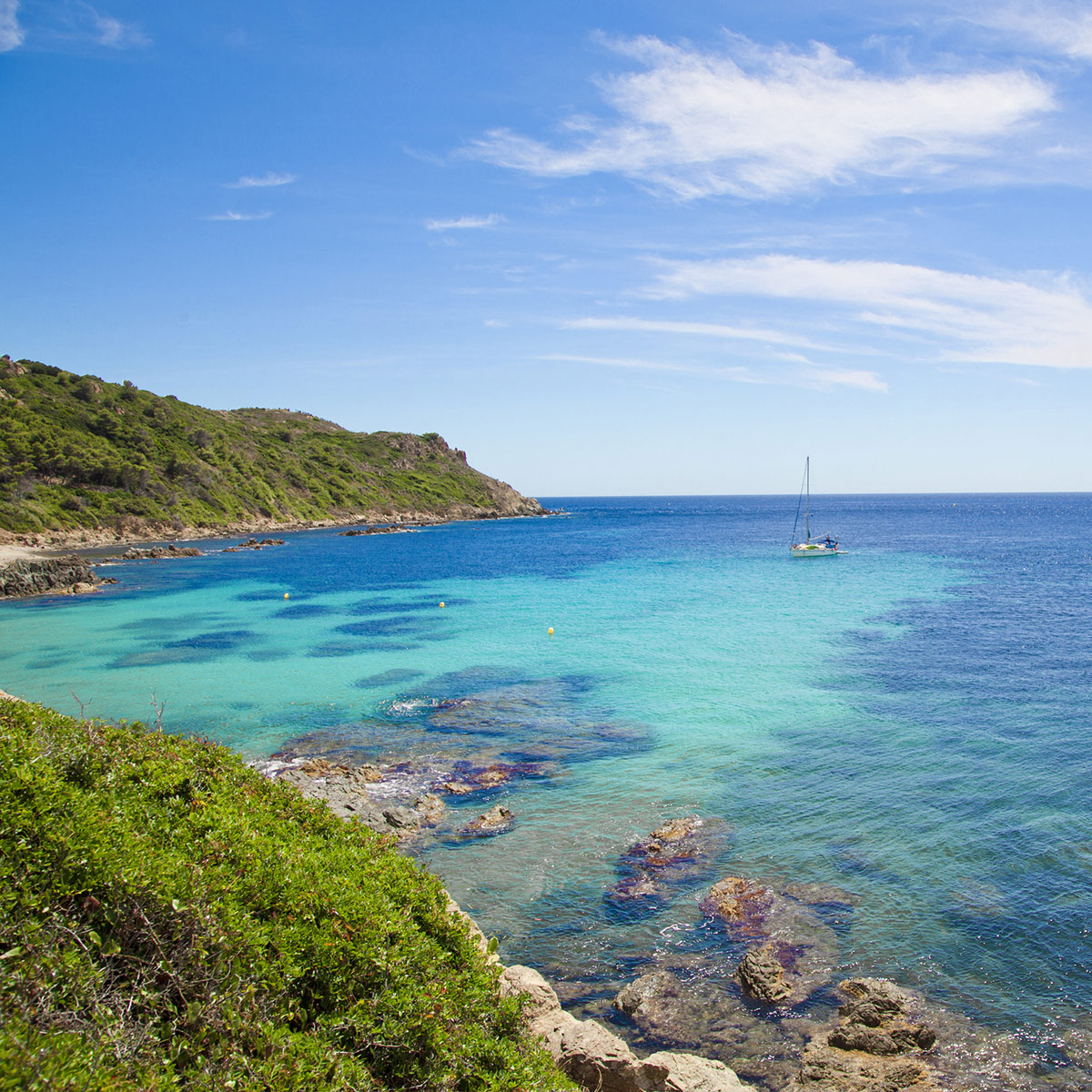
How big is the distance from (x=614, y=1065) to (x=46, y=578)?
60.7 meters

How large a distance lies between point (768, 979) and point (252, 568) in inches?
2724

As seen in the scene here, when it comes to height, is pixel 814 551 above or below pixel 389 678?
above

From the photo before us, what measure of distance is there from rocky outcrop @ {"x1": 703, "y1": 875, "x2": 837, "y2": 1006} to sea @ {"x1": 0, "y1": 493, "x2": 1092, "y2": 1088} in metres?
0.34

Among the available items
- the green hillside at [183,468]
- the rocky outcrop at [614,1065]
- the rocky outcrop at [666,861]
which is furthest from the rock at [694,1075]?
the green hillside at [183,468]

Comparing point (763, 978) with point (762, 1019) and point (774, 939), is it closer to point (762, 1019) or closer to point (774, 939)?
point (762, 1019)

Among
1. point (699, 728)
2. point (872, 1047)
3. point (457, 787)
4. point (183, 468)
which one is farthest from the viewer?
point (183, 468)

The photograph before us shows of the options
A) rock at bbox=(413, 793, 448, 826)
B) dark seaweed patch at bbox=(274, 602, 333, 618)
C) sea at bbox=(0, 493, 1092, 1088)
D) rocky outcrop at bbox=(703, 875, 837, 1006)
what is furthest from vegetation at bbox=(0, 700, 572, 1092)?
dark seaweed patch at bbox=(274, 602, 333, 618)

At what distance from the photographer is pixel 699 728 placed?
79.1 feet

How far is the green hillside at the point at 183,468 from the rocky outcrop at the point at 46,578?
85.1 ft

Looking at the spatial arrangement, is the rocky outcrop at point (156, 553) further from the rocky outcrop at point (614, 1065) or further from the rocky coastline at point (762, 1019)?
the rocky outcrop at point (614, 1065)

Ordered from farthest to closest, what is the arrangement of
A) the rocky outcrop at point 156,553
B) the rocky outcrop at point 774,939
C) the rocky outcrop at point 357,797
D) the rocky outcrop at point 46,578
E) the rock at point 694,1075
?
the rocky outcrop at point 156,553
the rocky outcrop at point 46,578
the rocky outcrop at point 357,797
the rocky outcrop at point 774,939
the rock at point 694,1075

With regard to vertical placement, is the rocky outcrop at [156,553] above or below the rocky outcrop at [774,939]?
above

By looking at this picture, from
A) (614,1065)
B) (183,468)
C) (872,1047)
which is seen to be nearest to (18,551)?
(183,468)

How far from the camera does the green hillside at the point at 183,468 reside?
3420 inches
